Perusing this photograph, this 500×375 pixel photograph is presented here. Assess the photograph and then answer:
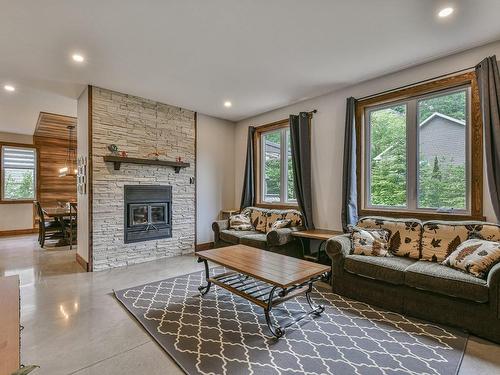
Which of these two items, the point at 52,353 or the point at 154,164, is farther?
the point at 154,164

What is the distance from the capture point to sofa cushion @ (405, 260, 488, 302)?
2141mm

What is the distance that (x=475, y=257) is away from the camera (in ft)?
7.68

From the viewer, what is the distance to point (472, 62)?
2898mm

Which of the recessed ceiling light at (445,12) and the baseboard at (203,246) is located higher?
the recessed ceiling light at (445,12)

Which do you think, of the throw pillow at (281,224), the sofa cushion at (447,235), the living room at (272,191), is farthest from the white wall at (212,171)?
the sofa cushion at (447,235)

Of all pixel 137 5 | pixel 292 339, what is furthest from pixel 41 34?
pixel 292 339

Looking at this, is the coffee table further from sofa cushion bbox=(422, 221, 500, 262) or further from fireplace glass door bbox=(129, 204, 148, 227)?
fireplace glass door bbox=(129, 204, 148, 227)

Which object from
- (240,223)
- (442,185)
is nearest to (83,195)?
(240,223)

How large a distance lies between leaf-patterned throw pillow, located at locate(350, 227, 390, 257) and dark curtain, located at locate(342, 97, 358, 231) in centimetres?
56

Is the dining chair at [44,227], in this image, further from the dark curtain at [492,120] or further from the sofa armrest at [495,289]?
the dark curtain at [492,120]

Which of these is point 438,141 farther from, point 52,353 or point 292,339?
point 52,353

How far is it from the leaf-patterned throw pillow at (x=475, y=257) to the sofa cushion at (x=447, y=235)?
0.16 meters

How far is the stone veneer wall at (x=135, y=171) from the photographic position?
13.1 feet

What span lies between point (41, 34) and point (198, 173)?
3119mm
